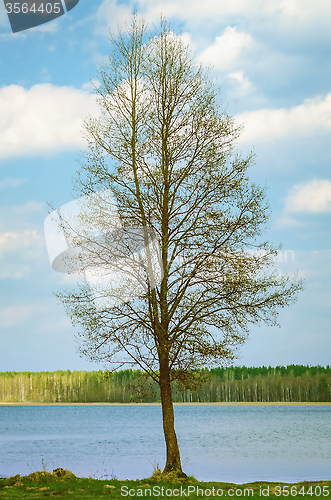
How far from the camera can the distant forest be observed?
107688 millimetres

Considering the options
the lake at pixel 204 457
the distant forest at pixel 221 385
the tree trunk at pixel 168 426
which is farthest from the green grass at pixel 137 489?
the distant forest at pixel 221 385

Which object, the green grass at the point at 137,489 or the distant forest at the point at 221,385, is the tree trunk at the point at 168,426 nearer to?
the green grass at the point at 137,489

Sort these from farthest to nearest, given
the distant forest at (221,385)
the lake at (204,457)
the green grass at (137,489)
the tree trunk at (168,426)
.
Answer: the distant forest at (221,385), the lake at (204,457), the tree trunk at (168,426), the green grass at (137,489)

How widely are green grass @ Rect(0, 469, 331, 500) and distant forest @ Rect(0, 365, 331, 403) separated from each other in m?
77.5

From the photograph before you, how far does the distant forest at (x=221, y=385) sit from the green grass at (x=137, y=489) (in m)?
77.5

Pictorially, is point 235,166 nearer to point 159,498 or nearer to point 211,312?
point 211,312

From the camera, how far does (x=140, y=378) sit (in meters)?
17.5

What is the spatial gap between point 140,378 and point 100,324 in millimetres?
2303

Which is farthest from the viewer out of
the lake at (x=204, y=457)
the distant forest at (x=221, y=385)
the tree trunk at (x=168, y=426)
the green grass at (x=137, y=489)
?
the distant forest at (x=221, y=385)

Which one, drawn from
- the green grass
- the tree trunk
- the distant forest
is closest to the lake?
the green grass

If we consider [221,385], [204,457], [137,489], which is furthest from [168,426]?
[221,385]

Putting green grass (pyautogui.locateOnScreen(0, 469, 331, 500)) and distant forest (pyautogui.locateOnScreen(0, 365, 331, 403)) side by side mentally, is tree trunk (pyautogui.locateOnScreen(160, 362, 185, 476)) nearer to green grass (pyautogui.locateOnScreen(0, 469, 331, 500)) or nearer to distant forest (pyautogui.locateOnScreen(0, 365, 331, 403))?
green grass (pyautogui.locateOnScreen(0, 469, 331, 500))

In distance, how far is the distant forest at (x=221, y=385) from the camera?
10769cm

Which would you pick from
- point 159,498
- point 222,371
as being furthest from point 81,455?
point 222,371
